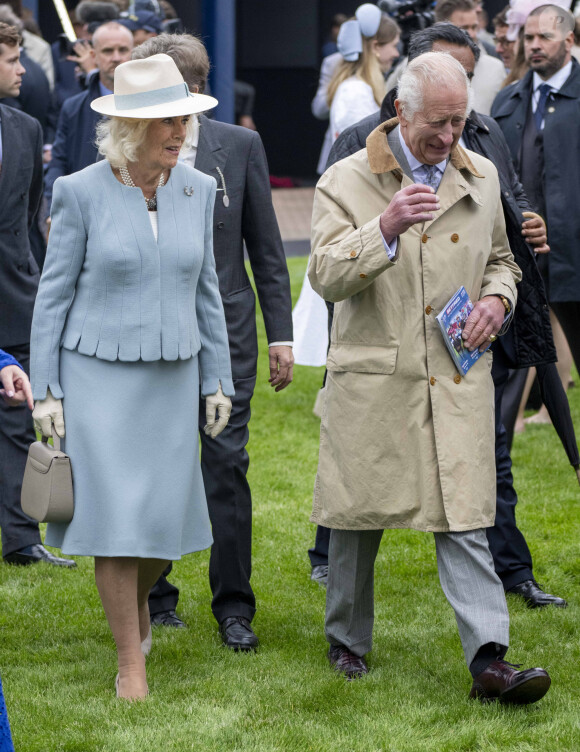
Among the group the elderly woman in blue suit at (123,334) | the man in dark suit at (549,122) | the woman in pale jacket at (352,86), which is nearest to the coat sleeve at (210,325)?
the elderly woman in blue suit at (123,334)

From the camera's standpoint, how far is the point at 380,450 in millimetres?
4375

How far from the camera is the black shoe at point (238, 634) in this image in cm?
496

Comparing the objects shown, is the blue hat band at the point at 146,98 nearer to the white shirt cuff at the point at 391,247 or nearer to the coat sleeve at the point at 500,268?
the white shirt cuff at the point at 391,247

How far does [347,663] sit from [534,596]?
114 cm

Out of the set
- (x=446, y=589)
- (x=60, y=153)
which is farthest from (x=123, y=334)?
(x=60, y=153)

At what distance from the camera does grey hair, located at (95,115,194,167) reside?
423 cm

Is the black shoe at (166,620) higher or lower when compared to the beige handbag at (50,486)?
lower

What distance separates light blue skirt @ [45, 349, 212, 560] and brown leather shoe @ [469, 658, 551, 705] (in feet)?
3.60

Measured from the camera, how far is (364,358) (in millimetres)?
4383

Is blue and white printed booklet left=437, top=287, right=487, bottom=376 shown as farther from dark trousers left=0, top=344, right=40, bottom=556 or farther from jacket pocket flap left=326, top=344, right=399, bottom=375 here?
dark trousers left=0, top=344, right=40, bottom=556

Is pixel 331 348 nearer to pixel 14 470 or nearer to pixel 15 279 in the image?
pixel 15 279

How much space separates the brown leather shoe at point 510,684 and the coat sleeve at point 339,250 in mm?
1316

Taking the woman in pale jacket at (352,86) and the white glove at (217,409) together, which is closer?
the white glove at (217,409)

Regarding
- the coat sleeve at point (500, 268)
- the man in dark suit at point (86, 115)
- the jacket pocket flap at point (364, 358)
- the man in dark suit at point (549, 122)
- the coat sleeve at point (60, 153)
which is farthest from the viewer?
the man in dark suit at point (549, 122)
